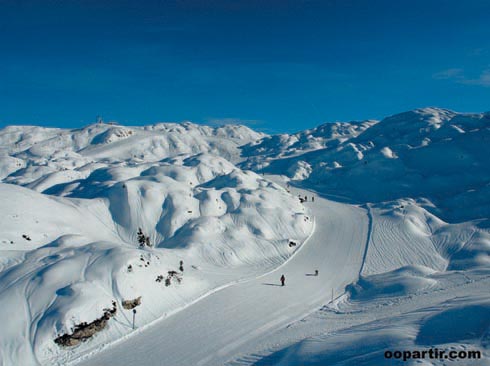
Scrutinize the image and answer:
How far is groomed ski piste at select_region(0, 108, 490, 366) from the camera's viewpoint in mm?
17250

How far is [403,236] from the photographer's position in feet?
141

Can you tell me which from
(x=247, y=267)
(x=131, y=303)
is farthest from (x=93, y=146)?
(x=131, y=303)

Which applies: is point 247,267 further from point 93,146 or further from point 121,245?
point 93,146

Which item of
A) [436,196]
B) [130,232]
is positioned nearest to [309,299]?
[130,232]

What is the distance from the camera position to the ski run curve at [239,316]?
17719mm

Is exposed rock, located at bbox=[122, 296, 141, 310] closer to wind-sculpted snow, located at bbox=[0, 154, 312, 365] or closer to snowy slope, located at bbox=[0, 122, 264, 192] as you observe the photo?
wind-sculpted snow, located at bbox=[0, 154, 312, 365]

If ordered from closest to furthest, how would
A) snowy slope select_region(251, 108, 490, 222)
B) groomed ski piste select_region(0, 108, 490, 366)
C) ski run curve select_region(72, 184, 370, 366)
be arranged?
groomed ski piste select_region(0, 108, 490, 366) → ski run curve select_region(72, 184, 370, 366) → snowy slope select_region(251, 108, 490, 222)

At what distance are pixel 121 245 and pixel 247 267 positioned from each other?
12.1 m

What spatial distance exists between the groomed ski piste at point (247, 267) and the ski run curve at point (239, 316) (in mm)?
118

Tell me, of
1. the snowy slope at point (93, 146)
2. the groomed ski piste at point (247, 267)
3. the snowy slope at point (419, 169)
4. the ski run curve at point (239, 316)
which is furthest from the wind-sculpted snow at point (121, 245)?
the snowy slope at point (93, 146)

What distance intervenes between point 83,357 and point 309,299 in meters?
15.3

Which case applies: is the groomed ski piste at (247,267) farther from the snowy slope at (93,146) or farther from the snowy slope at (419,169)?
the snowy slope at (93,146)

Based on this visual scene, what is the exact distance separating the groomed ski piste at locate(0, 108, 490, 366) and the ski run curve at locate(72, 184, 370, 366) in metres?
0.12

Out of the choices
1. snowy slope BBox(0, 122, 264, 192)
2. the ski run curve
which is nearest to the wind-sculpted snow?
the ski run curve
